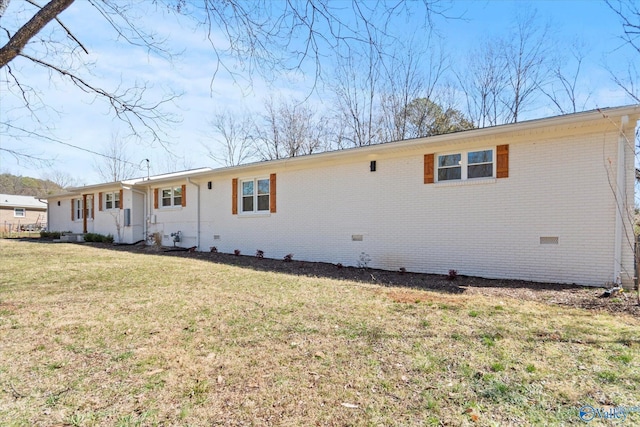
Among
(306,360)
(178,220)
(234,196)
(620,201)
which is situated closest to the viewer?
(306,360)

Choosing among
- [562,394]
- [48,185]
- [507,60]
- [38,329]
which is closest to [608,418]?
[562,394]

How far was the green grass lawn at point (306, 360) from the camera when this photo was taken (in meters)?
2.59

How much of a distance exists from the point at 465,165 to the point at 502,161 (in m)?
0.83

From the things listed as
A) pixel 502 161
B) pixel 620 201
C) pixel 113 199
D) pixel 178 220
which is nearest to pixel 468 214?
pixel 502 161

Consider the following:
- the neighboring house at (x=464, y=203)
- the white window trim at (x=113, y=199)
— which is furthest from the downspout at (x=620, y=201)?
the white window trim at (x=113, y=199)

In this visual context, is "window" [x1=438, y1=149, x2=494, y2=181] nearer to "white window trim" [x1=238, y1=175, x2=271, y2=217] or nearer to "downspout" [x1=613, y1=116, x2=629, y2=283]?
"downspout" [x1=613, y1=116, x2=629, y2=283]

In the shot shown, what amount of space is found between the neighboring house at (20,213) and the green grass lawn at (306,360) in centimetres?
3470

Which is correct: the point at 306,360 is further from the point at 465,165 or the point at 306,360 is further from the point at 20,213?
the point at 20,213

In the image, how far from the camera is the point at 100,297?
596 centimetres

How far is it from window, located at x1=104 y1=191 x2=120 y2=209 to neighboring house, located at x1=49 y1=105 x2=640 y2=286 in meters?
8.00

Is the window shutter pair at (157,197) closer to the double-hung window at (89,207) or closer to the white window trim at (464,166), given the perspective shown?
the double-hung window at (89,207)

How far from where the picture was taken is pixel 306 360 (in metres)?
3.44

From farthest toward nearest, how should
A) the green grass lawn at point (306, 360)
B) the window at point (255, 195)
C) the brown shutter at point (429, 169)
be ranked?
the window at point (255, 195) < the brown shutter at point (429, 169) < the green grass lawn at point (306, 360)

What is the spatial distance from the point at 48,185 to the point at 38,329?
163 feet
